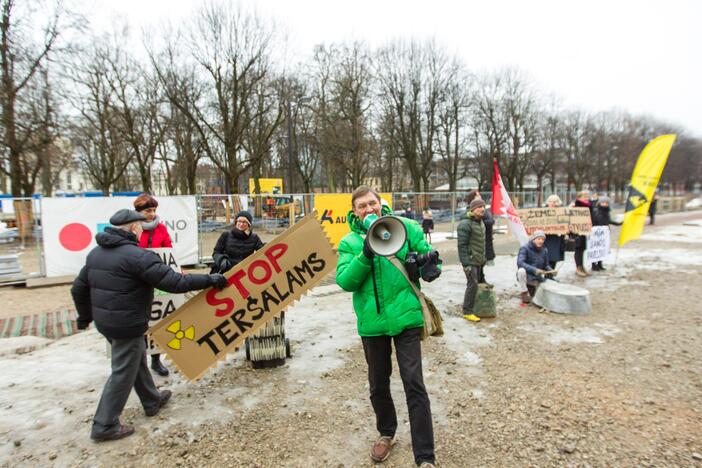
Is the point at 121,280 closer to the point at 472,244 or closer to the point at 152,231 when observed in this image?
the point at 152,231

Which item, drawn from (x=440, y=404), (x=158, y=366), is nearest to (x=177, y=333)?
(x=158, y=366)

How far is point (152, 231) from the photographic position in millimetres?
4422

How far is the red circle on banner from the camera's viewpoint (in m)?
9.28

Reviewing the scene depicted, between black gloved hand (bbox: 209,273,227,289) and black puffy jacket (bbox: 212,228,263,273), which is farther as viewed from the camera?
black puffy jacket (bbox: 212,228,263,273)

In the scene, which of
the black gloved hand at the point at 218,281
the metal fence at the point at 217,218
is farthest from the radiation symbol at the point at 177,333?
the metal fence at the point at 217,218

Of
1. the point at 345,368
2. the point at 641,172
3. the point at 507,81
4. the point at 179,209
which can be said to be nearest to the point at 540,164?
the point at 507,81

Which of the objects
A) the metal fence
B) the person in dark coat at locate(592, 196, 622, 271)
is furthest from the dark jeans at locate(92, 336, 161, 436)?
the person in dark coat at locate(592, 196, 622, 271)

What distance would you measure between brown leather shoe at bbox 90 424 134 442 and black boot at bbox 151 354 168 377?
3.59 ft

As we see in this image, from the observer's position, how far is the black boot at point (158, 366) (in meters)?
4.29

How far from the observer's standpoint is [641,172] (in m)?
9.10

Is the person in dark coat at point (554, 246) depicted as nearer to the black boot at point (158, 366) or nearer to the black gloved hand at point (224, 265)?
the black gloved hand at point (224, 265)

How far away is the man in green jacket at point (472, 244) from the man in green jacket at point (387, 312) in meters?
3.46

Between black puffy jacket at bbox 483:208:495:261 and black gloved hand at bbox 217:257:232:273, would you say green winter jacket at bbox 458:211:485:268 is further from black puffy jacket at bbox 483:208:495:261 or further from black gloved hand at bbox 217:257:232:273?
black gloved hand at bbox 217:257:232:273

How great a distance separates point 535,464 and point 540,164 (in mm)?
52778
